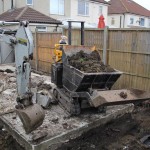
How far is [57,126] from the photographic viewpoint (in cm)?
497

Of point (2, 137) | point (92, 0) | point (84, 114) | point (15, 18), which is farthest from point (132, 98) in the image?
point (92, 0)

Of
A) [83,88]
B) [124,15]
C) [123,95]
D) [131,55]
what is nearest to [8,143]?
[83,88]

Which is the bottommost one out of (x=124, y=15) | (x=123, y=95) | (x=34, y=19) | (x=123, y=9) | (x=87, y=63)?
(x=123, y=95)

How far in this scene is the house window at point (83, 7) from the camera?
2302 cm

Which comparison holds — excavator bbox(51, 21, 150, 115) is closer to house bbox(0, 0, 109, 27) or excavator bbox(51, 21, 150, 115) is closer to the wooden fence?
the wooden fence

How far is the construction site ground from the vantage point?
446 cm

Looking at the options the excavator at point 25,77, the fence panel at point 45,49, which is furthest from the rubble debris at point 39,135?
the fence panel at point 45,49

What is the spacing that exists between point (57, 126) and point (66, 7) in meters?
18.7

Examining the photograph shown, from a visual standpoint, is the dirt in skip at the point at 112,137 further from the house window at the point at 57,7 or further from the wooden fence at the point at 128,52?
the house window at the point at 57,7

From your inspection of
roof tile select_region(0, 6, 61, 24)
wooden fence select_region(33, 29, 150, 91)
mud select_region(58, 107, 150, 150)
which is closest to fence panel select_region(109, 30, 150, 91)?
wooden fence select_region(33, 29, 150, 91)

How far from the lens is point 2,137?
4.88 metres

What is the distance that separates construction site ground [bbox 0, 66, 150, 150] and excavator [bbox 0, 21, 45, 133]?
44cm

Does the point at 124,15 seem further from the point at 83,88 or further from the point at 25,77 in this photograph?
the point at 25,77

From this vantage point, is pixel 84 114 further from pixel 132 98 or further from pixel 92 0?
pixel 92 0
